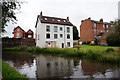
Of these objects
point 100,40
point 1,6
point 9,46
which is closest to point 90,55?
point 1,6

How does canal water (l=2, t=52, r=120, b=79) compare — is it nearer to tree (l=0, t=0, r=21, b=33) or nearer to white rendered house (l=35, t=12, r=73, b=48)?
tree (l=0, t=0, r=21, b=33)

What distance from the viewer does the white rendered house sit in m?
29.2

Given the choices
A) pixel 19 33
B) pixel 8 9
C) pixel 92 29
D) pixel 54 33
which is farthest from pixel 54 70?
pixel 19 33

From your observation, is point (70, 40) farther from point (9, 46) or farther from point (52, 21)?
point (9, 46)

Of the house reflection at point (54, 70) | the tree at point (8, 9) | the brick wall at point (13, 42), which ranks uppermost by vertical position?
the tree at point (8, 9)

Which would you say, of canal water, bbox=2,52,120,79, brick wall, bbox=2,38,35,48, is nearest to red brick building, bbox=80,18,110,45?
brick wall, bbox=2,38,35,48

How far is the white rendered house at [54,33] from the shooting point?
29.2 metres

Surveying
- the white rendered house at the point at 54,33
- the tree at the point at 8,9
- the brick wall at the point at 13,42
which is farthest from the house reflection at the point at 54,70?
the brick wall at the point at 13,42

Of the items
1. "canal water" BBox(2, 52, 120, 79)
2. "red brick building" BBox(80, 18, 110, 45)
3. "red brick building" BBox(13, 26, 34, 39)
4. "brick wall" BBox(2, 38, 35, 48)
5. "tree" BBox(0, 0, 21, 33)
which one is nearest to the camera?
"canal water" BBox(2, 52, 120, 79)

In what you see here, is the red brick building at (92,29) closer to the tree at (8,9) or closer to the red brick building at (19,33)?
the red brick building at (19,33)

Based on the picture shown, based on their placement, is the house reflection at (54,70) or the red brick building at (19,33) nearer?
the house reflection at (54,70)

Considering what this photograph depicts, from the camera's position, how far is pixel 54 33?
100 ft

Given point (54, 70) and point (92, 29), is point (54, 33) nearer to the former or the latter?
point (92, 29)

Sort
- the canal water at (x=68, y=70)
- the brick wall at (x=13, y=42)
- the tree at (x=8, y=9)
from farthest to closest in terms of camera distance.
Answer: the brick wall at (x=13, y=42) → the tree at (x=8, y=9) → the canal water at (x=68, y=70)
